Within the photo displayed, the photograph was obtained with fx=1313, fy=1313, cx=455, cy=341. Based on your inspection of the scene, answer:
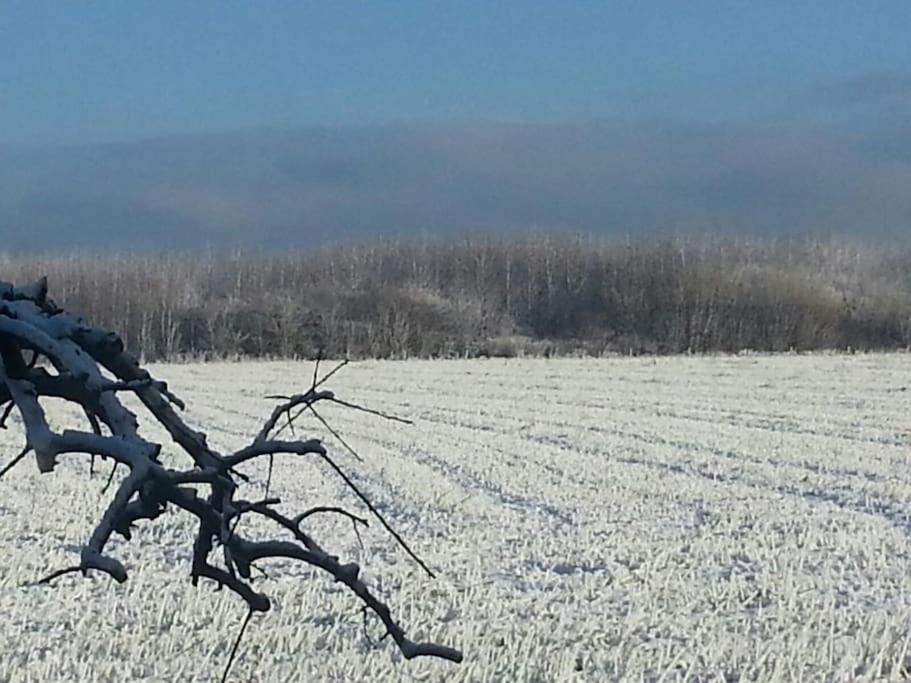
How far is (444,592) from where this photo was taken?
7094mm

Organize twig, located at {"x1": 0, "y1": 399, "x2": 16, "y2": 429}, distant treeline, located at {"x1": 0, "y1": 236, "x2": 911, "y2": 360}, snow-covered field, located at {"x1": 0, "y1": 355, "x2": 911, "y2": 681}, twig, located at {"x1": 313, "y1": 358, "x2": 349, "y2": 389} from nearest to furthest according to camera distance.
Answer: twig, located at {"x1": 0, "y1": 399, "x2": 16, "y2": 429} → twig, located at {"x1": 313, "y1": 358, "x2": 349, "y2": 389} → snow-covered field, located at {"x1": 0, "y1": 355, "x2": 911, "y2": 681} → distant treeline, located at {"x1": 0, "y1": 236, "x2": 911, "y2": 360}

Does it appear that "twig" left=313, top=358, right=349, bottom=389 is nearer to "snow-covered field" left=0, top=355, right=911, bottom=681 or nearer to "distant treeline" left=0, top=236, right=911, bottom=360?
"snow-covered field" left=0, top=355, right=911, bottom=681

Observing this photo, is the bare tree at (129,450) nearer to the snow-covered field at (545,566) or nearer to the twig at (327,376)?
the twig at (327,376)

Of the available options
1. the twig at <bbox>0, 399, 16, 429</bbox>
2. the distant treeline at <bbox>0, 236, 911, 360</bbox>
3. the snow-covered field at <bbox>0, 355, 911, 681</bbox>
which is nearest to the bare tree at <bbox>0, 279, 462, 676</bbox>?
the twig at <bbox>0, 399, 16, 429</bbox>

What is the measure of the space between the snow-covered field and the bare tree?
381 cm

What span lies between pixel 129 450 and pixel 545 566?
22.7ft

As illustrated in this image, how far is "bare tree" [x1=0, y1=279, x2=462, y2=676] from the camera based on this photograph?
1.32m

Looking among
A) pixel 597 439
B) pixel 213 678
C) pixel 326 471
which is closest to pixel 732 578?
pixel 213 678

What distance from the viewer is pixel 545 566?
8.05 meters

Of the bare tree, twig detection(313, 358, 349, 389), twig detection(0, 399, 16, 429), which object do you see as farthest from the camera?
twig detection(313, 358, 349, 389)

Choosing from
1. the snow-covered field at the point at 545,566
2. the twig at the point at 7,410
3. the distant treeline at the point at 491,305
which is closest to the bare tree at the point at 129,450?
the twig at the point at 7,410

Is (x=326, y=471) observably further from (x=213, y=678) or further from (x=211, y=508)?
(x=211, y=508)

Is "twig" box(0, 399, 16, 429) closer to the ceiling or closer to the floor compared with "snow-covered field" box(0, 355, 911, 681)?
closer to the ceiling

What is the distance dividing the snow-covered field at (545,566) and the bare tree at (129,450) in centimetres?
381
